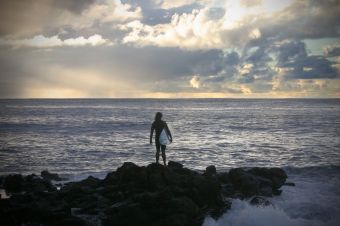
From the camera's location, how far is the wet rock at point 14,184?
57.6 ft

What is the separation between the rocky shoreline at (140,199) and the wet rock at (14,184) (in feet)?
0.40

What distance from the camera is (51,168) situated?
938 inches

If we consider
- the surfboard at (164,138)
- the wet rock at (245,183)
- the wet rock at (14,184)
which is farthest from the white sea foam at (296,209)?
the wet rock at (14,184)

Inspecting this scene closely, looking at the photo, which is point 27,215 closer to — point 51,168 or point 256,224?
point 256,224

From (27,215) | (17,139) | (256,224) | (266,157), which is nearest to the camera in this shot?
(27,215)

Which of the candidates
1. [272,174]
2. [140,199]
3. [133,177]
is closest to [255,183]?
[272,174]

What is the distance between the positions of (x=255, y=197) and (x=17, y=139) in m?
31.6

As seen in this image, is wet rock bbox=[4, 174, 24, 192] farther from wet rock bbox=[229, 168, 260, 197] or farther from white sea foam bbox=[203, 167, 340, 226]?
wet rock bbox=[229, 168, 260, 197]

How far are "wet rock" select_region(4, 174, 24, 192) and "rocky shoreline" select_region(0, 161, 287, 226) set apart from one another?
12 centimetres

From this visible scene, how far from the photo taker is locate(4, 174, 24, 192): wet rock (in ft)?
57.6

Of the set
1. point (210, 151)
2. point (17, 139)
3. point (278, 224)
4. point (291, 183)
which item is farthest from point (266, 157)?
point (17, 139)

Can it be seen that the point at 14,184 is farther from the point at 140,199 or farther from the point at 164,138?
the point at 140,199

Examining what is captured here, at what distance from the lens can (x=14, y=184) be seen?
58.4 ft

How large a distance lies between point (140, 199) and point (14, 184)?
846cm
